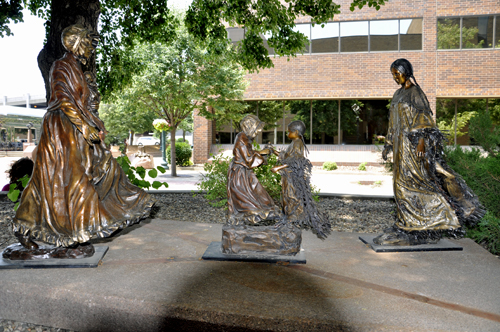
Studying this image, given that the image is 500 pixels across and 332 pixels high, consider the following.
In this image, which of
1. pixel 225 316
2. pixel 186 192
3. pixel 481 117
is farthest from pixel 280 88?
pixel 225 316

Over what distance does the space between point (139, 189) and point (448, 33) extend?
69.8ft

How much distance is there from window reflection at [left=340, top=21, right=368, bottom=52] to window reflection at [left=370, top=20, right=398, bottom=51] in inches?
14.7

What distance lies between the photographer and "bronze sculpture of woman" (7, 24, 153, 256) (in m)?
3.94

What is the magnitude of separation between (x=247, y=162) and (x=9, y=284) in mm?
2674

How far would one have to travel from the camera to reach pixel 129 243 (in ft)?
16.7

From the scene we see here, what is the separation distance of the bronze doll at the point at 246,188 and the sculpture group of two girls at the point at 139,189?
12 mm

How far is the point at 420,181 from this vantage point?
15.6 feet

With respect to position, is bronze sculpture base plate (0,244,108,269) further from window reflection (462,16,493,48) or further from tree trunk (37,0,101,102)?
window reflection (462,16,493,48)

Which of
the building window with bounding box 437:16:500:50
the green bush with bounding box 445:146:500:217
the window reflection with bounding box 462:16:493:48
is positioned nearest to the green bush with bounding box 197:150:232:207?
the green bush with bounding box 445:146:500:217

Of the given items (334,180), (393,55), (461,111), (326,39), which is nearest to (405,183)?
(334,180)

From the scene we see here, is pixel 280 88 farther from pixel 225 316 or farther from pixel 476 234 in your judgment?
pixel 225 316

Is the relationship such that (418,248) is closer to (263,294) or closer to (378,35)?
(263,294)

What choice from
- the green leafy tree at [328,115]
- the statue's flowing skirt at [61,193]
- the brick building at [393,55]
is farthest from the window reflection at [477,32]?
the statue's flowing skirt at [61,193]

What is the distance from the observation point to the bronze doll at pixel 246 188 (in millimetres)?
4562
